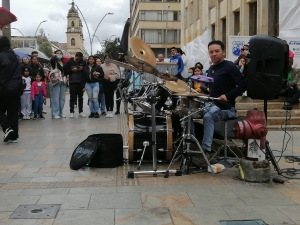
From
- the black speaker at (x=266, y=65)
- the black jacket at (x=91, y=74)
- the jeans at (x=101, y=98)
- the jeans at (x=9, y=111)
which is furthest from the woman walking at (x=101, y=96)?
the black speaker at (x=266, y=65)

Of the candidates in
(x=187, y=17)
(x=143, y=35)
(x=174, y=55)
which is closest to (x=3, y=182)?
(x=174, y=55)

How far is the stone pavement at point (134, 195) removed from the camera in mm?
4566

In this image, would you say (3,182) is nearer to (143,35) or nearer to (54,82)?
(54,82)

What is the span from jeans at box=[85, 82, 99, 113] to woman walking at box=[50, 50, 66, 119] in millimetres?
→ 809

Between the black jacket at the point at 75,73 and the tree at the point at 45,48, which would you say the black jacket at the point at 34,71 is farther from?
the tree at the point at 45,48

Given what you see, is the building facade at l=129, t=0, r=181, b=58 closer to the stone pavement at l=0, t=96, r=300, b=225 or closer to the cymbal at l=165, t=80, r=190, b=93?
the stone pavement at l=0, t=96, r=300, b=225

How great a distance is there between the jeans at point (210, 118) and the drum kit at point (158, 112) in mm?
321

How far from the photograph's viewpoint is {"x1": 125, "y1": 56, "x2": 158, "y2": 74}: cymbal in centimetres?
583

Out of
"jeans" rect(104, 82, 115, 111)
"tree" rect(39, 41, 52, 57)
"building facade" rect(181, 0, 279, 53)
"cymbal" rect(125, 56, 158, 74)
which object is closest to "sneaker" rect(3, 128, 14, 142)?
"cymbal" rect(125, 56, 158, 74)

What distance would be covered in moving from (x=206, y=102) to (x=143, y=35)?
2589 inches

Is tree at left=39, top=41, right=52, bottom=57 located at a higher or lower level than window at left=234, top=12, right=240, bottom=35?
higher

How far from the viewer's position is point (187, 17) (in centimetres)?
3822

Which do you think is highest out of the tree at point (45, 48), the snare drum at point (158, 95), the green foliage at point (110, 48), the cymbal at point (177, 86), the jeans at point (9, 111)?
the tree at point (45, 48)

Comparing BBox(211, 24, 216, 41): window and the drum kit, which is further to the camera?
BBox(211, 24, 216, 41): window
